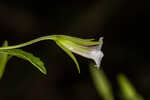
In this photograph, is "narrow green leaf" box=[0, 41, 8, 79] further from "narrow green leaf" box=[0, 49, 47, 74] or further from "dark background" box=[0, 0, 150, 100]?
"dark background" box=[0, 0, 150, 100]

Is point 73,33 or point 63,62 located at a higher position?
point 73,33

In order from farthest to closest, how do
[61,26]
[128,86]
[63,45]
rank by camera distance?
1. [61,26]
2. [128,86]
3. [63,45]

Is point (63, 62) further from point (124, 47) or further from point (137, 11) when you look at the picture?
point (137, 11)

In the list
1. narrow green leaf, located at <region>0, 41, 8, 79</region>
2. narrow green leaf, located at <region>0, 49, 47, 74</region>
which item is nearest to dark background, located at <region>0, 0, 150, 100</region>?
narrow green leaf, located at <region>0, 41, 8, 79</region>

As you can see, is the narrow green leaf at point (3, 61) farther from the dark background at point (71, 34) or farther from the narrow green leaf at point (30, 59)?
the dark background at point (71, 34)

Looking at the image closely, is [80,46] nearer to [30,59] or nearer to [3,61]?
[30,59]

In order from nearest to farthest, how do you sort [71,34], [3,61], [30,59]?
[30,59], [3,61], [71,34]

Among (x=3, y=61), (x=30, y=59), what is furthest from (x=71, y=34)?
(x=30, y=59)

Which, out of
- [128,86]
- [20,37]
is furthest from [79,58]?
[128,86]
